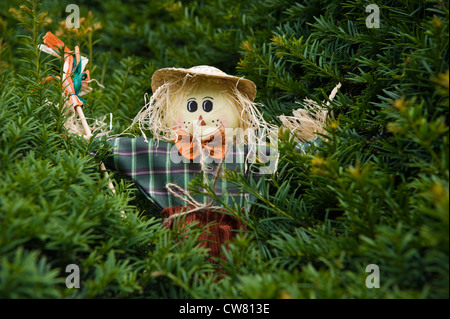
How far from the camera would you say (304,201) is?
82 cm

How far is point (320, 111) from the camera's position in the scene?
37.2 inches

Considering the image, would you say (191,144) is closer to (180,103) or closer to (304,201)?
(180,103)

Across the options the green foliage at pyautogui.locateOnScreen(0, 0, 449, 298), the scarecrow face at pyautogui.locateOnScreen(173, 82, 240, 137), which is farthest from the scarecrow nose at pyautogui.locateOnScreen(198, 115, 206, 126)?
the green foliage at pyautogui.locateOnScreen(0, 0, 449, 298)

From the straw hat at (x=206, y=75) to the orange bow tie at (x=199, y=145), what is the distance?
0.12 meters

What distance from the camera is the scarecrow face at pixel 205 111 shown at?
93 centimetres

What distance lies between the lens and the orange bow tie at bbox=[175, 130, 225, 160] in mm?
916

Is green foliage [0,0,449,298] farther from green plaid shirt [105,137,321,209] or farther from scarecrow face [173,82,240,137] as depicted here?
scarecrow face [173,82,240,137]

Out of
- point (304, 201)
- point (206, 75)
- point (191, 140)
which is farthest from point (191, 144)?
point (304, 201)

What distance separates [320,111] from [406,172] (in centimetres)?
27

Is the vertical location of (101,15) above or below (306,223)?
above

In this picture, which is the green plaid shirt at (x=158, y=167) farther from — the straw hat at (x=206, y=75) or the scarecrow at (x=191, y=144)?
the straw hat at (x=206, y=75)
